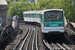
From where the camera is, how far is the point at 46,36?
16469mm

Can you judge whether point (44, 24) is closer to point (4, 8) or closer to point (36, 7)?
point (4, 8)

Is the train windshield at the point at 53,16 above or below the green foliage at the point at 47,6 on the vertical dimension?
above

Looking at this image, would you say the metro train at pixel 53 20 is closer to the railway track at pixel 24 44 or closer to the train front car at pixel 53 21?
the train front car at pixel 53 21

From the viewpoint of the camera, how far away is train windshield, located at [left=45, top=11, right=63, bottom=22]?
51.4 feet

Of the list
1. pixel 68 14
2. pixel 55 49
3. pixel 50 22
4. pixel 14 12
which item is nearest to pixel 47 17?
pixel 50 22

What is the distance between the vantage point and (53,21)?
51.5ft

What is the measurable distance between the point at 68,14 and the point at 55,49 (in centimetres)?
3014

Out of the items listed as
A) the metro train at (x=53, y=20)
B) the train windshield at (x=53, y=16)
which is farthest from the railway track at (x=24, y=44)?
the train windshield at (x=53, y=16)

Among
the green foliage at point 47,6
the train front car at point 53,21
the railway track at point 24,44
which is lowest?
the green foliage at point 47,6

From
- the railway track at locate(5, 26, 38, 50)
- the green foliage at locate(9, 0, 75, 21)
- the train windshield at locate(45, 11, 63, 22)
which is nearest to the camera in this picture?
the railway track at locate(5, 26, 38, 50)

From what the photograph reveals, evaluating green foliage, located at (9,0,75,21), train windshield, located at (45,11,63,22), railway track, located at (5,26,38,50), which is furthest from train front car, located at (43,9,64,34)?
green foliage, located at (9,0,75,21)

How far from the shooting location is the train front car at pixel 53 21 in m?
15.7

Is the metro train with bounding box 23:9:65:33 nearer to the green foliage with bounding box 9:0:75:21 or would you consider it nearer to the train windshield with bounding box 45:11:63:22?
the train windshield with bounding box 45:11:63:22

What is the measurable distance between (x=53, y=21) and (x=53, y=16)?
43 centimetres
